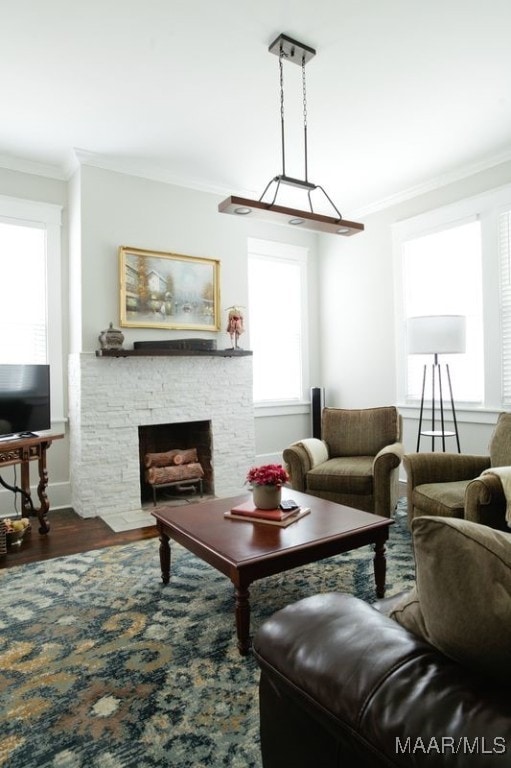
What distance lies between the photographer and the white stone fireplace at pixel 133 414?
4199 millimetres

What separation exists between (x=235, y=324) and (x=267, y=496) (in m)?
2.57

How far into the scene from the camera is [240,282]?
511cm

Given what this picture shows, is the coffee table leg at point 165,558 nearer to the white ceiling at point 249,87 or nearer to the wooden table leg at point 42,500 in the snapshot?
the wooden table leg at point 42,500

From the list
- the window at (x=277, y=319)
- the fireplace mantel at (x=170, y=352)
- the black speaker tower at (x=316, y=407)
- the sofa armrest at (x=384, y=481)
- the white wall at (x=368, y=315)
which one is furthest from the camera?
the black speaker tower at (x=316, y=407)

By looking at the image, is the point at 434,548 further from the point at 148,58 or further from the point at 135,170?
the point at 135,170

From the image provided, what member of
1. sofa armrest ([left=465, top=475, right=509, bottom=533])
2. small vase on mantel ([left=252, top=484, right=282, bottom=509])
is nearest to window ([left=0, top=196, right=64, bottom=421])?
small vase on mantel ([left=252, top=484, right=282, bottom=509])

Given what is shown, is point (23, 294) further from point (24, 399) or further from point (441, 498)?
point (441, 498)

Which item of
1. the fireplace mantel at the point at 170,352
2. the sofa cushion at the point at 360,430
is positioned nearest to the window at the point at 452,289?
the sofa cushion at the point at 360,430

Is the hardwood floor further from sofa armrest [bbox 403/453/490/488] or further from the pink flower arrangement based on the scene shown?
sofa armrest [bbox 403/453/490/488]

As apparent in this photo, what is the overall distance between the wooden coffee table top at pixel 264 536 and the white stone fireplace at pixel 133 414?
5.48ft

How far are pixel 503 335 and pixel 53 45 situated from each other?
154 inches

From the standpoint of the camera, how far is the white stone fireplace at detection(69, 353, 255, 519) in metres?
4.20

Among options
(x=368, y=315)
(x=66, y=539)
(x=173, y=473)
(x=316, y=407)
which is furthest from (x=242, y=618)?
(x=368, y=315)

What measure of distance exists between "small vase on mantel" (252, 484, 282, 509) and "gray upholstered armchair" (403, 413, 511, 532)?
1.00 meters
